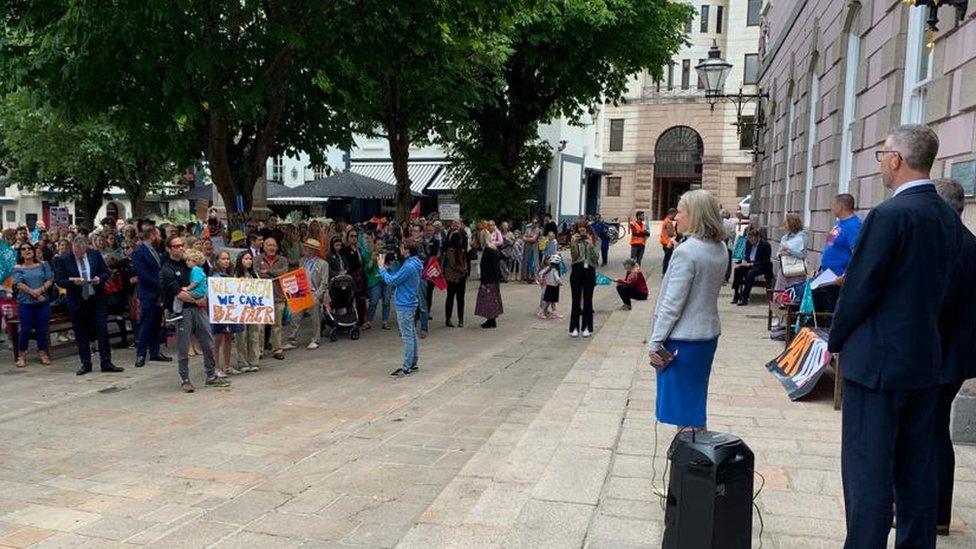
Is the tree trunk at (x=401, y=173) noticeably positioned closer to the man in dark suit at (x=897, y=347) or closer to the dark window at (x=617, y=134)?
the man in dark suit at (x=897, y=347)

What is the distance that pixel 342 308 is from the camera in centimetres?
1219

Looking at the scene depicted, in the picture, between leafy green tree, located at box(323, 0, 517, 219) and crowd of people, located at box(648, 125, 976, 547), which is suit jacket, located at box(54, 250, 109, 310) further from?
crowd of people, located at box(648, 125, 976, 547)

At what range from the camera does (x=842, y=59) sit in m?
11.0

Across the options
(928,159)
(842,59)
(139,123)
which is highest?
(842,59)

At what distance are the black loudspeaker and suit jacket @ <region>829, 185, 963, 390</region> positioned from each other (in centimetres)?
68

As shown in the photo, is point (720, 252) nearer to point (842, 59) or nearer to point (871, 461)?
point (871, 461)

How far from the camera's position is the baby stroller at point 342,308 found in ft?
39.4

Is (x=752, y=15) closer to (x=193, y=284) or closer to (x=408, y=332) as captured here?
(x=408, y=332)

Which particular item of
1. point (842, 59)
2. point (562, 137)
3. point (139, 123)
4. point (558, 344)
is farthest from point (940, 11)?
point (562, 137)

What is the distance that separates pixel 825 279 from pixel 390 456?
16.1 ft

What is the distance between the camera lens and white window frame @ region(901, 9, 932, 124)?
7836mm

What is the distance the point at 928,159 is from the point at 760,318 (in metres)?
10.2

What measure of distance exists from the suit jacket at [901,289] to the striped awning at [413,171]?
107 feet

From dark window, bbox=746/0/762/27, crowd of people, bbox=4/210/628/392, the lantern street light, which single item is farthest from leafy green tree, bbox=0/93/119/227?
dark window, bbox=746/0/762/27
